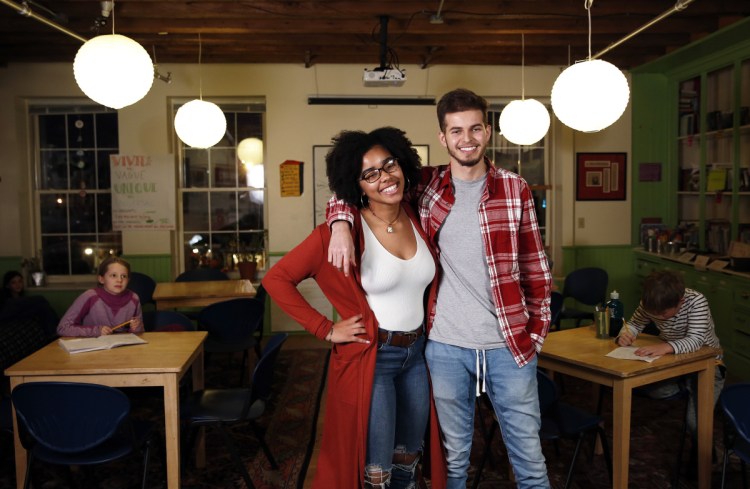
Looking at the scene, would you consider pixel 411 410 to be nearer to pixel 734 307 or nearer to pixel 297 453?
pixel 297 453

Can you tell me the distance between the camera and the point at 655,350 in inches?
129

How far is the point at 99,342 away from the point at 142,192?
13.3ft

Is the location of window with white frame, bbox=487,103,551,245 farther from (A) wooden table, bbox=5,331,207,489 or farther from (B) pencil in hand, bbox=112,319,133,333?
(A) wooden table, bbox=5,331,207,489

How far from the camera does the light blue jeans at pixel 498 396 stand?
2383 millimetres

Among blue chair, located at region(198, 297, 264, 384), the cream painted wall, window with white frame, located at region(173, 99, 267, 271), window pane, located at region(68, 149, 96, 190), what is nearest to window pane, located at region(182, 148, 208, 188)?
window with white frame, located at region(173, 99, 267, 271)

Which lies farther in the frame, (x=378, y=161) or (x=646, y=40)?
(x=646, y=40)

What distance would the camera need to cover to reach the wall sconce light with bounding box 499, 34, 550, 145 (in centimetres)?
569

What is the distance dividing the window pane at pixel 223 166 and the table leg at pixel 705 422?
5538 millimetres

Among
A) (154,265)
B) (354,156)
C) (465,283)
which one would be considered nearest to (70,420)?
(354,156)

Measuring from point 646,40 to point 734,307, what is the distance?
2573 millimetres

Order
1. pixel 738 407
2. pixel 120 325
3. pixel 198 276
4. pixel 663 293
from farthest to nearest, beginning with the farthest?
1. pixel 198 276
2. pixel 120 325
3. pixel 663 293
4. pixel 738 407

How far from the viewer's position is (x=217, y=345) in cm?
494

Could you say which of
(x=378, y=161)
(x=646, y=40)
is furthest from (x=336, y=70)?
(x=378, y=161)

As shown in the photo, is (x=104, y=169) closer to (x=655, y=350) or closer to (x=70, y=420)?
(x=70, y=420)
